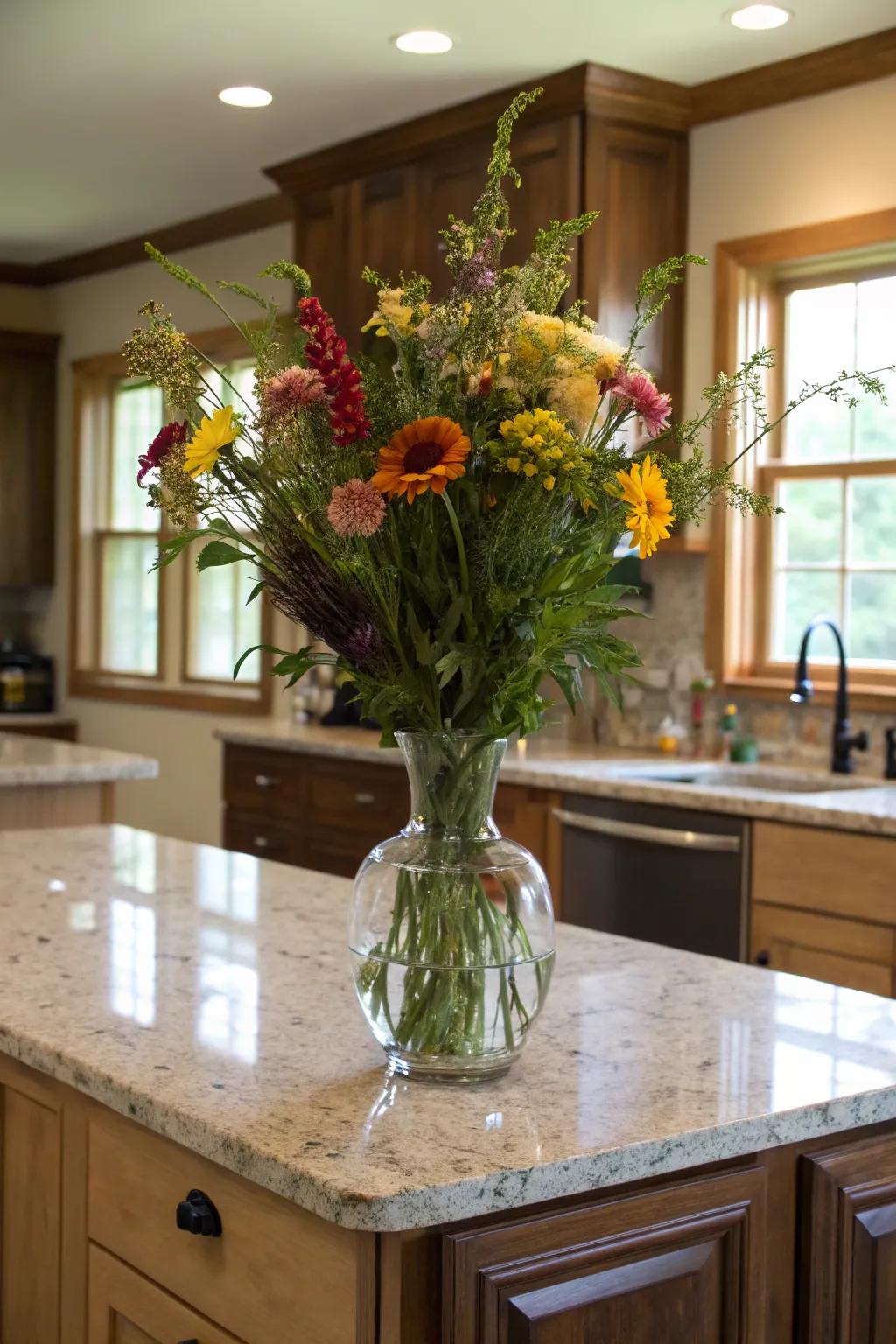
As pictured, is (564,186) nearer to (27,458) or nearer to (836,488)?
(836,488)

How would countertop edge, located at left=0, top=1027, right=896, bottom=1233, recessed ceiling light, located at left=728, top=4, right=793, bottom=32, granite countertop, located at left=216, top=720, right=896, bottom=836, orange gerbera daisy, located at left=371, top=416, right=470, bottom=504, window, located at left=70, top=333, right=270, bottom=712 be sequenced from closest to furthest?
1. countertop edge, located at left=0, top=1027, right=896, bottom=1233
2. orange gerbera daisy, located at left=371, top=416, right=470, bottom=504
3. granite countertop, located at left=216, top=720, right=896, bottom=836
4. recessed ceiling light, located at left=728, top=4, right=793, bottom=32
5. window, located at left=70, top=333, right=270, bottom=712

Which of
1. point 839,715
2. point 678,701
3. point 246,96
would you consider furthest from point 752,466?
point 246,96

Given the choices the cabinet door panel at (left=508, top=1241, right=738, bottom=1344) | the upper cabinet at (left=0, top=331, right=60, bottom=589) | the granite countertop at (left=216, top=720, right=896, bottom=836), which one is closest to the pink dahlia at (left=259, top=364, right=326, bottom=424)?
the cabinet door panel at (left=508, top=1241, right=738, bottom=1344)

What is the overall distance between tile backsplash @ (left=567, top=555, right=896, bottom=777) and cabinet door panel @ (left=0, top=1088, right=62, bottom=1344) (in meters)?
2.89

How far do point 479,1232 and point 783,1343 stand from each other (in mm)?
410

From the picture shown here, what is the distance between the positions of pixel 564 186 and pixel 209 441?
3.23 m

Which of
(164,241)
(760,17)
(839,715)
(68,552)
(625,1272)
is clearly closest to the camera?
(625,1272)

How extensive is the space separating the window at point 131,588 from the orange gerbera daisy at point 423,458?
523 centimetres

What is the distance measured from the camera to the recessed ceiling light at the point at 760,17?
3732mm

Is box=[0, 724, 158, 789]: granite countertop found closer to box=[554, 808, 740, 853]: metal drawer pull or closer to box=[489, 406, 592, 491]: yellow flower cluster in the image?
box=[554, 808, 740, 853]: metal drawer pull

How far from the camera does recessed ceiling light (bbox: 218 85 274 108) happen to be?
4.54 m

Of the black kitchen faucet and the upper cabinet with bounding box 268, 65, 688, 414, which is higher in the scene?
the upper cabinet with bounding box 268, 65, 688, 414

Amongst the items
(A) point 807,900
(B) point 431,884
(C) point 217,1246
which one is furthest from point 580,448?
(A) point 807,900

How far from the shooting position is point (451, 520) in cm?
134
